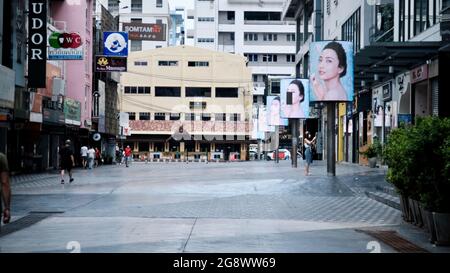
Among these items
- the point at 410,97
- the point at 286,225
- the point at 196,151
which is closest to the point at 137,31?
the point at 196,151

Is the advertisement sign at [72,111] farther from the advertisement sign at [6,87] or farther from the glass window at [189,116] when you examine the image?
the glass window at [189,116]

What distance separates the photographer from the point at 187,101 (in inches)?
3565

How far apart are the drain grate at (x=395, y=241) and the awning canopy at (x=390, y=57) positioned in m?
15.1

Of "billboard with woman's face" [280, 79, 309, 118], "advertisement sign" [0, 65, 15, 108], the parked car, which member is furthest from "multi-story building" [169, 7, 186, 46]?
"advertisement sign" [0, 65, 15, 108]

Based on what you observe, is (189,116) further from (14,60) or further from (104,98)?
(14,60)

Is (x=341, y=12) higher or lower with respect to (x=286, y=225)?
higher

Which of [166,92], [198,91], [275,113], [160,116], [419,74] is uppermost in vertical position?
[198,91]

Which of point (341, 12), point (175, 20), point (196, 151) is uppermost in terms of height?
point (175, 20)

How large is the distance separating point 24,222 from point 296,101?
34.3 m

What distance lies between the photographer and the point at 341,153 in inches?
2138

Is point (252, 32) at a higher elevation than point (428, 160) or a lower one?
higher

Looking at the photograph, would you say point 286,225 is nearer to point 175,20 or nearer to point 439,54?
point 439,54

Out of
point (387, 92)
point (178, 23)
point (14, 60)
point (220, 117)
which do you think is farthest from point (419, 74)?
point (178, 23)
